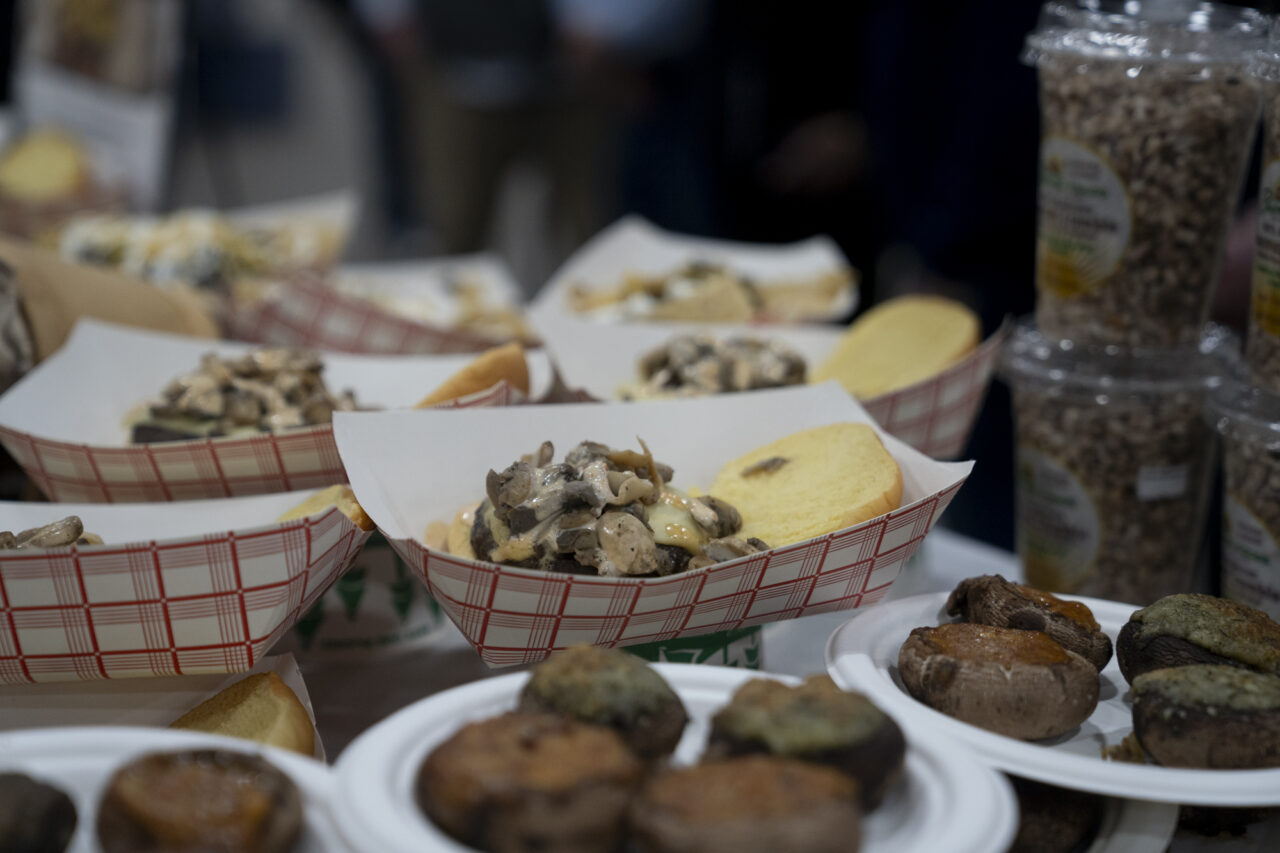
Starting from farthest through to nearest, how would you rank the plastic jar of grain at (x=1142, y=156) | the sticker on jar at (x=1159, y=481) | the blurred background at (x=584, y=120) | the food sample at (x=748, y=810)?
the blurred background at (x=584, y=120) < the sticker on jar at (x=1159, y=481) < the plastic jar of grain at (x=1142, y=156) < the food sample at (x=748, y=810)

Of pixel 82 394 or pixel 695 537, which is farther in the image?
pixel 82 394

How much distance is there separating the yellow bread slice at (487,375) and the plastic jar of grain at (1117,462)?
0.63 metres

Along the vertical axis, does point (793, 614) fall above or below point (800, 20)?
below

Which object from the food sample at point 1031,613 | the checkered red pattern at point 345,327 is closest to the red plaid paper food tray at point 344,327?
the checkered red pattern at point 345,327

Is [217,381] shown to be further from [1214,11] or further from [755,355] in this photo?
[1214,11]

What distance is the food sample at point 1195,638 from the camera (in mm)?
876

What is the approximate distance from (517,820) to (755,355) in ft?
3.09

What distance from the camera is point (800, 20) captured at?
3.77 metres

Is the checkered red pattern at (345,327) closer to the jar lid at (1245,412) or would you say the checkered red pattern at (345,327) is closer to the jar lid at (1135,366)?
the jar lid at (1135,366)

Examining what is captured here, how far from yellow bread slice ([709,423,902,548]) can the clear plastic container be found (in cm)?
43

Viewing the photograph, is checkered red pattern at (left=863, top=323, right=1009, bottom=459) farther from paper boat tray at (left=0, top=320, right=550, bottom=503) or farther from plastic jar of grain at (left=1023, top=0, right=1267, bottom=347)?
paper boat tray at (left=0, top=320, right=550, bottom=503)

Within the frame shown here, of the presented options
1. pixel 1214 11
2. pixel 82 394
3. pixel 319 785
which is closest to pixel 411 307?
pixel 82 394

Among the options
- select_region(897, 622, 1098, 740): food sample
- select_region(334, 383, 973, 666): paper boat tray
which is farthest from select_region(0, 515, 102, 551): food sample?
select_region(897, 622, 1098, 740): food sample

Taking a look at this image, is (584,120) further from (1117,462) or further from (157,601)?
(157,601)
